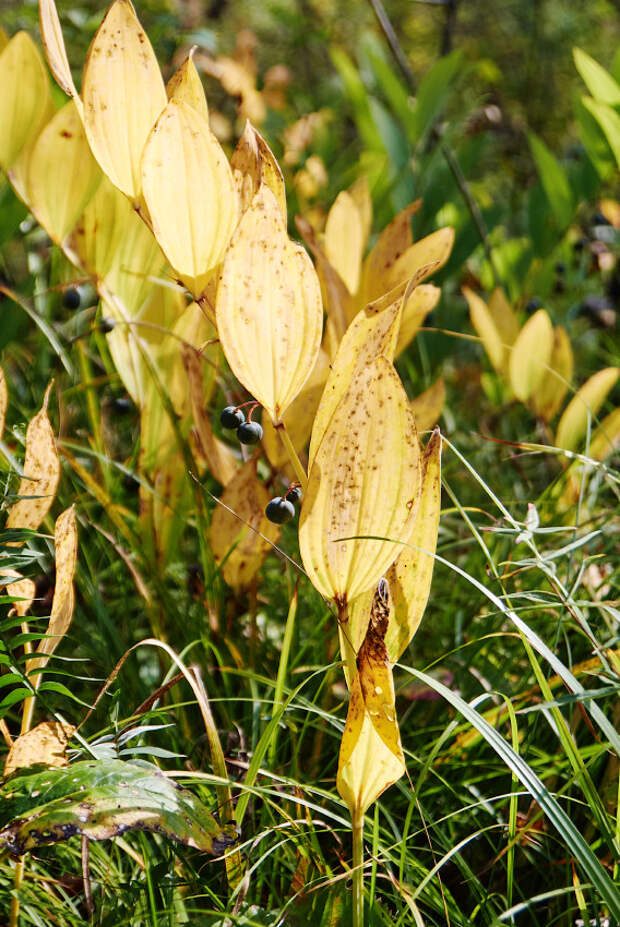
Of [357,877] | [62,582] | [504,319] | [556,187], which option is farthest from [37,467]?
[556,187]

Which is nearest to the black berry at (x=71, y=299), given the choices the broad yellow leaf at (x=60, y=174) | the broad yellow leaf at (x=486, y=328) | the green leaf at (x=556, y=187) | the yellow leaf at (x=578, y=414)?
the broad yellow leaf at (x=60, y=174)

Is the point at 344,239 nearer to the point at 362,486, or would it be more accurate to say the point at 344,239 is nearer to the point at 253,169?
the point at 253,169

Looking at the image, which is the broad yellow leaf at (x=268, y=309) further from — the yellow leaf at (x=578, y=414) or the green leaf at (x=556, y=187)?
the green leaf at (x=556, y=187)

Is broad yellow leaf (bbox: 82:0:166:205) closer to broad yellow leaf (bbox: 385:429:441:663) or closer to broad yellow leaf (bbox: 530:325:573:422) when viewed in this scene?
broad yellow leaf (bbox: 385:429:441:663)

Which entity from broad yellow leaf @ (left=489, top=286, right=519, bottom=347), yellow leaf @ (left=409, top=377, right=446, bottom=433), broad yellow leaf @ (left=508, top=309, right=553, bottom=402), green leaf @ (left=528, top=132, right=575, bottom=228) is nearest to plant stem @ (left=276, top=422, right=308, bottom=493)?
yellow leaf @ (left=409, top=377, right=446, bottom=433)

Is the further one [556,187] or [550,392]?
[556,187]

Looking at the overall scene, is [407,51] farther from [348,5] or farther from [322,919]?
[322,919]
